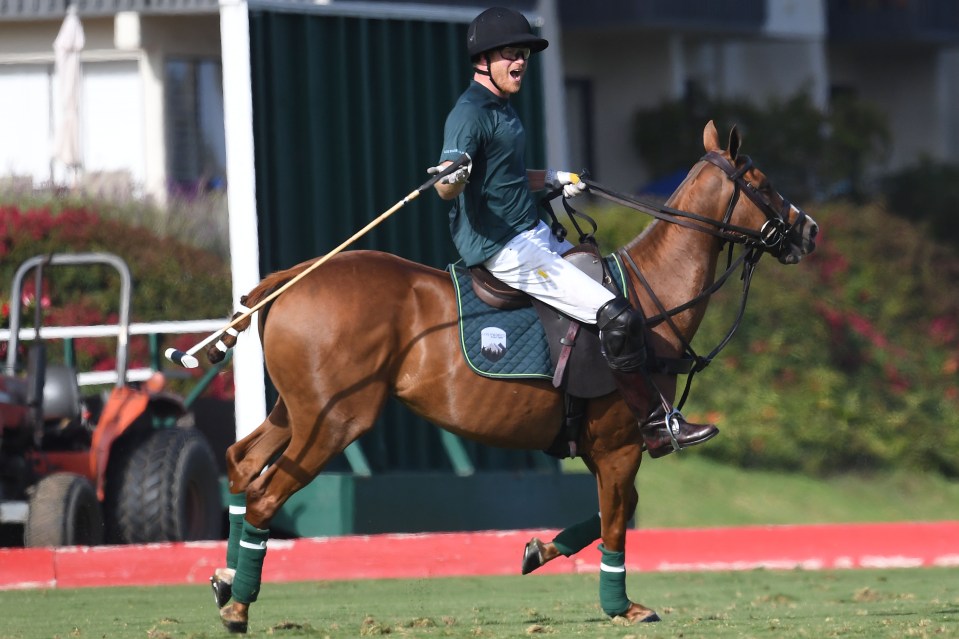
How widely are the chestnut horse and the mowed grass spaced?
488 mm

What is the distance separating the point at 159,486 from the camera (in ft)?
38.0

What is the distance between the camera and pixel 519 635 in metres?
7.82

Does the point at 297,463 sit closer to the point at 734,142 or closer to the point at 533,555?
the point at 533,555

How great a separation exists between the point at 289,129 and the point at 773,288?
7741 millimetres

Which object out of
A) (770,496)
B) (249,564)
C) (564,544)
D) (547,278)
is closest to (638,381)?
(547,278)

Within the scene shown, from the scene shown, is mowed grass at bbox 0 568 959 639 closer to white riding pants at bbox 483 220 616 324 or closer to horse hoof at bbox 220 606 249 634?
horse hoof at bbox 220 606 249 634

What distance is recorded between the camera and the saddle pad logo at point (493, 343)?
27.6 ft

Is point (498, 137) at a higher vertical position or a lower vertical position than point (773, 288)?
higher

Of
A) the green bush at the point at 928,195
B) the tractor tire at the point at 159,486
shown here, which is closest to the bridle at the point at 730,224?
the tractor tire at the point at 159,486

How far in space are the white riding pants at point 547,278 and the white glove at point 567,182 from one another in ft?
1.40

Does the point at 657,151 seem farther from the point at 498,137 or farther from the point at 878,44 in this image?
the point at 498,137

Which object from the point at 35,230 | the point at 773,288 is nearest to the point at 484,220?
the point at 35,230

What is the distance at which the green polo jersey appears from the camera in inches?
332

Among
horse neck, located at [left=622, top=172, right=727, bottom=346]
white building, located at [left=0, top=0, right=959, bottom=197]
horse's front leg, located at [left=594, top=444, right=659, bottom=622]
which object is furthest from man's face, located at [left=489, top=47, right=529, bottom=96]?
white building, located at [left=0, top=0, right=959, bottom=197]
